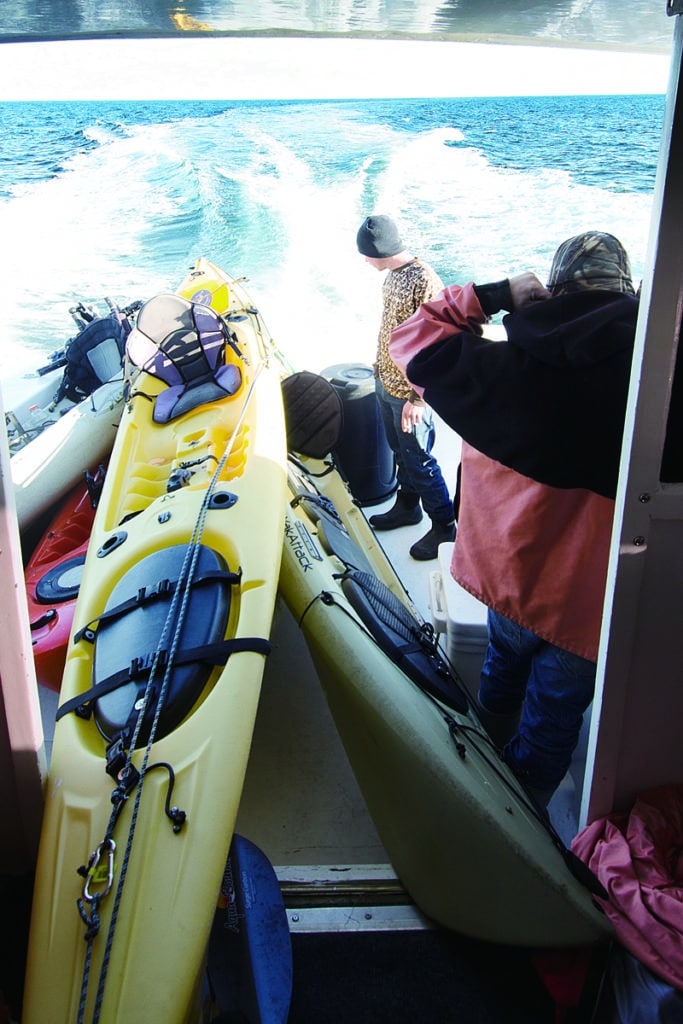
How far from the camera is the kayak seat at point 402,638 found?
5.78 ft

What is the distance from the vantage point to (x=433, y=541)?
10.3ft

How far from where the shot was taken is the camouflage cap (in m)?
1.22

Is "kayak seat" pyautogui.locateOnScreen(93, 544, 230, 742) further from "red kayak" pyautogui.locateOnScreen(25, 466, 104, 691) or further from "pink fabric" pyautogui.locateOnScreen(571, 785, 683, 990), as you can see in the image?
"pink fabric" pyautogui.locateOnScreen(571, 785, 683, 990)

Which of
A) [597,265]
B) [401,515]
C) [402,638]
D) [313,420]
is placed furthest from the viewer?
[401,515]

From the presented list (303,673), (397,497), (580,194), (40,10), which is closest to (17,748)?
(40,10)

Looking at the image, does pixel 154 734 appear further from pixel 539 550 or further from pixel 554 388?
pixel 554 388

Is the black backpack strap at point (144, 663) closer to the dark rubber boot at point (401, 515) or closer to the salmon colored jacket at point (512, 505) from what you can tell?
the salmon colored jacket at point (512, 505)

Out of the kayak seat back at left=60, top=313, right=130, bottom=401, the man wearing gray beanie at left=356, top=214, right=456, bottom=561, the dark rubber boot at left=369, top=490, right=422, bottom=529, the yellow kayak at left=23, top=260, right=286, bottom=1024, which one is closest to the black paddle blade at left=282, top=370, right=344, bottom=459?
the man wearing gray beanie at left=356, top=214, right=456, bottom=561

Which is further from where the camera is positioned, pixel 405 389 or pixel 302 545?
pixel 405 389

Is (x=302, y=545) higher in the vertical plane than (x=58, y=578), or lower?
higher

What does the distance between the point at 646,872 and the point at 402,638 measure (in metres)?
0.82

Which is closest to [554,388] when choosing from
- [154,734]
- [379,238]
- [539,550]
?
[539,550]

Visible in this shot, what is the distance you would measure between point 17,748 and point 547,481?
3.44ft

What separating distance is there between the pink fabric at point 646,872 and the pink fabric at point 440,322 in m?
0.92
